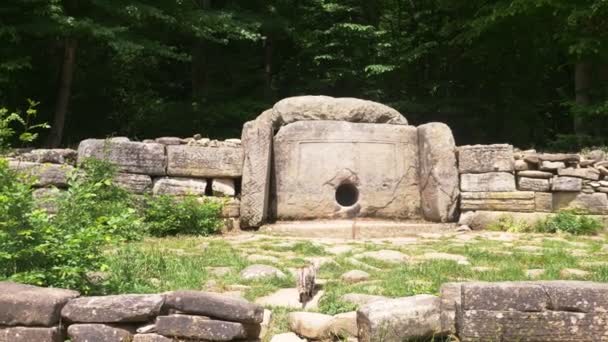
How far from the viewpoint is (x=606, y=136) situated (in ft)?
42.7

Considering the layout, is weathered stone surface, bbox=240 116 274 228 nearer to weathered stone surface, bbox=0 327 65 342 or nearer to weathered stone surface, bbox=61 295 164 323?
weathered stone surface, bbox=61 295 164 323

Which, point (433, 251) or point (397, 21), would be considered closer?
point (433, 251)

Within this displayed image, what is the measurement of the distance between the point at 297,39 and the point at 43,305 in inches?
534

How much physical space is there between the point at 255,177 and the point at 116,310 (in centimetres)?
556

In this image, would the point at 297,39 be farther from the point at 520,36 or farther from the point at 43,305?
the point at 43,305

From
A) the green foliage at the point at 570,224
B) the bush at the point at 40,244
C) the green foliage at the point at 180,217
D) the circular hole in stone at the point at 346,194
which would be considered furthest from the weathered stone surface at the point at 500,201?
the bush at the point at 40,244

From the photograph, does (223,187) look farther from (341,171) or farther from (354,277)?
(354,277)

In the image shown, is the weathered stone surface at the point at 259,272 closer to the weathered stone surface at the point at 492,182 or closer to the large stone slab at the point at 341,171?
the large stone slab at the point at 341,171

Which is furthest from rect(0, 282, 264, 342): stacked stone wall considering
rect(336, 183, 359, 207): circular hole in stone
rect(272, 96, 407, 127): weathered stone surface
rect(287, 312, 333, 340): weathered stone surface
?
rect(272, 96, 407, 127): weathered stone surface

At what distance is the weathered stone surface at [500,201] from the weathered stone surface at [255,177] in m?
3.21

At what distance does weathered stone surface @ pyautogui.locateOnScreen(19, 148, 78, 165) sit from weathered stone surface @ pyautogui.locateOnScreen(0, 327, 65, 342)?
18.2 feet

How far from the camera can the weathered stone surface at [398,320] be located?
11.6 feet

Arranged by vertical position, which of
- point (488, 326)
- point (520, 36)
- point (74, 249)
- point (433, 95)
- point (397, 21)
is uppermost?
point (397, 21)

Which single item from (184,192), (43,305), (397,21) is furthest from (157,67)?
(43,305)
